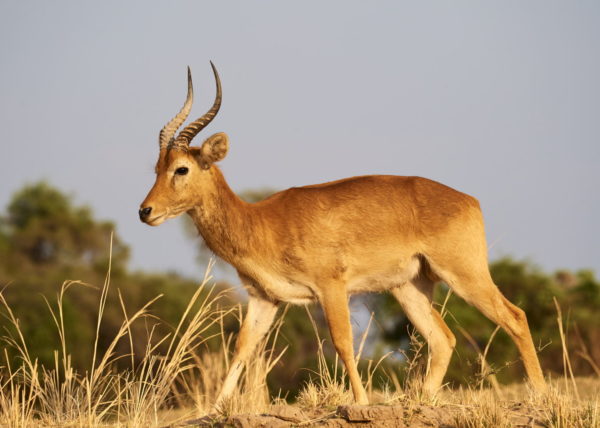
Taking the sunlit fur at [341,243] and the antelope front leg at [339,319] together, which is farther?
the sunlit fur at [341,243]

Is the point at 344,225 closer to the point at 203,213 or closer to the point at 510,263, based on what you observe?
the point at 203,213

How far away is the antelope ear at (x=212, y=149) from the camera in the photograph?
30.6 ft

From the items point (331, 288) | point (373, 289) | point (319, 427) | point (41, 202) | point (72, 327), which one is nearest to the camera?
point (319, 427)

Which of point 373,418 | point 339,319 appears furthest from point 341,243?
point 373,418

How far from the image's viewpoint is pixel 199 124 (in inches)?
373

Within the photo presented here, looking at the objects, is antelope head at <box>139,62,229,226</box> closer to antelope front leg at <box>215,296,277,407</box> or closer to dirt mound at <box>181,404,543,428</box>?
antelope front leg at <box>215,296,277,407</box>

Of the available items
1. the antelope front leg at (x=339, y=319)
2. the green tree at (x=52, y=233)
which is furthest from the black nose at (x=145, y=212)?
the green tree at (x=52, y=233)

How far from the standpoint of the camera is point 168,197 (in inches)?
357

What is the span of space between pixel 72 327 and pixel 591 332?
63.3 feet

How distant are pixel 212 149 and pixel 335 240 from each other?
151 cm

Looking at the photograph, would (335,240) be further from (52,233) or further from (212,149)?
(52,233)

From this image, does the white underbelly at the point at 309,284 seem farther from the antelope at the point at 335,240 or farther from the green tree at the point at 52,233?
the green tree at the point at 52,233

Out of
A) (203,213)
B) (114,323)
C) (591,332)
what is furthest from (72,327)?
(203,213)

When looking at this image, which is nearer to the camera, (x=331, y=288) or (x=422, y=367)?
(x=331, y=288)
